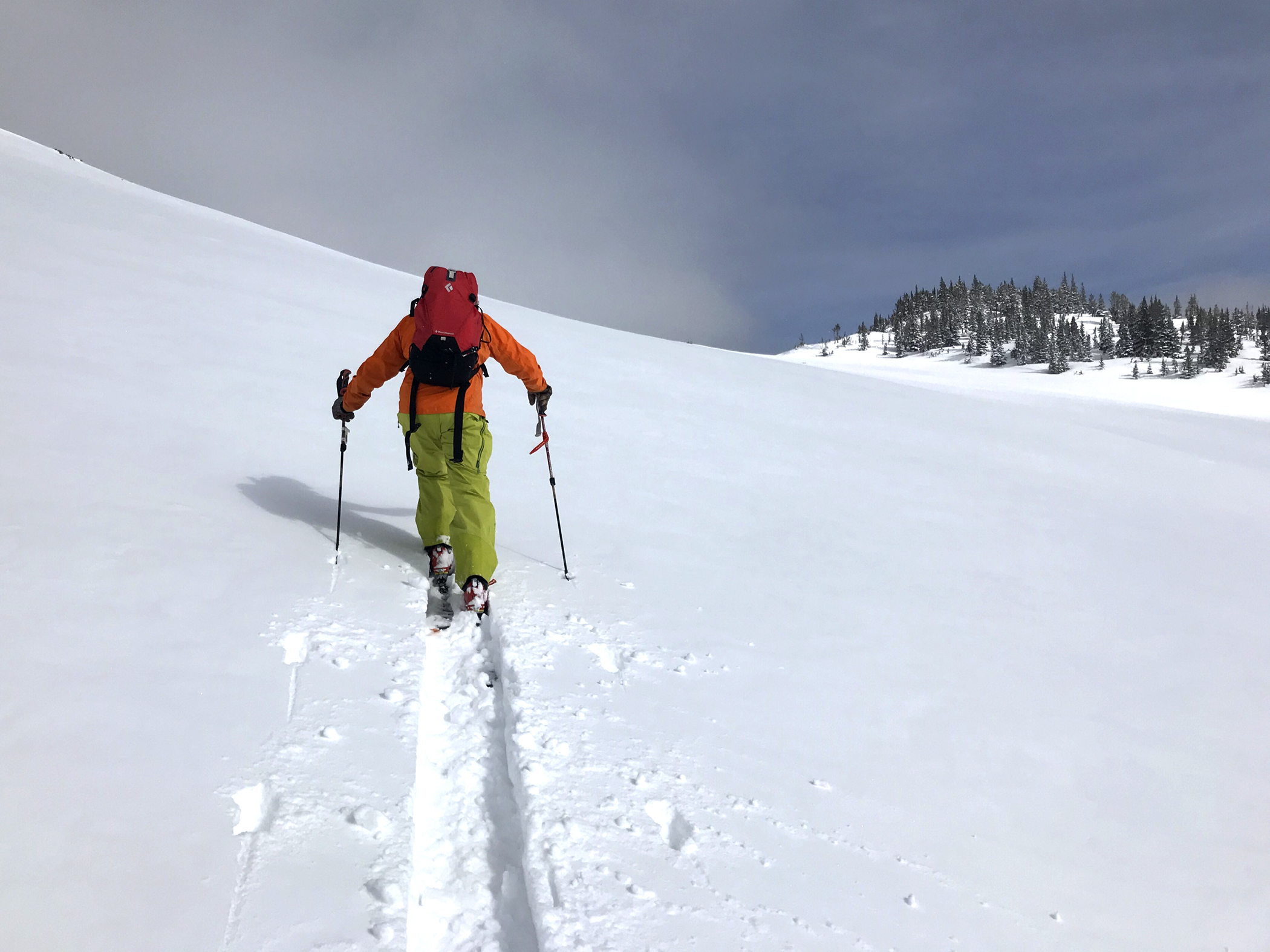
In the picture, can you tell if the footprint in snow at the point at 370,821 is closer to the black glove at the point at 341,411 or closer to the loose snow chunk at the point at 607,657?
the loose snow chunk at the point at 607,657

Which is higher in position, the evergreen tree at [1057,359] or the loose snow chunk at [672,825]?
the evergreen tree at [1057,359]

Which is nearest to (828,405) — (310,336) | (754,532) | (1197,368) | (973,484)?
(973,484)

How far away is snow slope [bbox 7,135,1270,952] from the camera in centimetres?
215

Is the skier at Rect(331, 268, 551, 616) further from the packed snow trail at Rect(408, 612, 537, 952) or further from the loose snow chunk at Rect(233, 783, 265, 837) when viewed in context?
the loose snow chunk at Rect(233, 783, 265, 837)

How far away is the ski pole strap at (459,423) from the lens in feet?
14.2

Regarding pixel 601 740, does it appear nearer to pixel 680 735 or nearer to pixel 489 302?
pixel 680 735

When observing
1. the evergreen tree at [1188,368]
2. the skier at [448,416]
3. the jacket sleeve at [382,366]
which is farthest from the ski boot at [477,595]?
the evergreen tree at [1188,368]

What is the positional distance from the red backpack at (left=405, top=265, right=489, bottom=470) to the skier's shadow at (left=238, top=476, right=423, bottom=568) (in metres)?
0.78

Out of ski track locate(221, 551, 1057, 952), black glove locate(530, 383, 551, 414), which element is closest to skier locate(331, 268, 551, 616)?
black glove locate(530, 383, 551, 414)

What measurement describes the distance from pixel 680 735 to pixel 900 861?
102 centimetres

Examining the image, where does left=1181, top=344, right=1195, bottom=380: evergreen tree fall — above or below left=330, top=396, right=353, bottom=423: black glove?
above

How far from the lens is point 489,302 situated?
19.5m

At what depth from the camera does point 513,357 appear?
4.75 m

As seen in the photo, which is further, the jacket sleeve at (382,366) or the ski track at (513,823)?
the jacket sleeve at (382,366)
